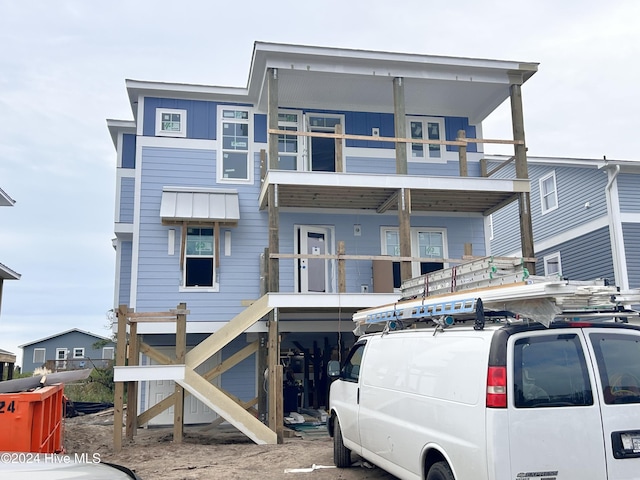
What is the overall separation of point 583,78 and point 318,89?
10.4 meters

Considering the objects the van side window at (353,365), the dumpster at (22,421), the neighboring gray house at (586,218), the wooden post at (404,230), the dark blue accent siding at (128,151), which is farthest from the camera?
the neighboring gray house at (586,218)

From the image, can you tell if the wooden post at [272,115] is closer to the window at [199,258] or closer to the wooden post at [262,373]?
the window at [199,258]

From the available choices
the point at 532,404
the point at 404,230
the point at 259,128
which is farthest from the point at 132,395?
the point at 532,404

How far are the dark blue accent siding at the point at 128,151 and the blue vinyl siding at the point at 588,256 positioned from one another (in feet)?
45.9

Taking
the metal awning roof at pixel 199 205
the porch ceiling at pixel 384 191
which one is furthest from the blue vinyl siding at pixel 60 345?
the porch ceiling at pixel 384 191

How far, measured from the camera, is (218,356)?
1552cm

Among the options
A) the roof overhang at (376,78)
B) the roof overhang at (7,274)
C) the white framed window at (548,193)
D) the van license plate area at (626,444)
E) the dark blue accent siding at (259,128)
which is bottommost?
the van license plate area at (626,444)

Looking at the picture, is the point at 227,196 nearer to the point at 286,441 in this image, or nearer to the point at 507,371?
the point at 286,441

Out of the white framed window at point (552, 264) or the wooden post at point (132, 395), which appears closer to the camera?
the wooden post at point (132, 395)

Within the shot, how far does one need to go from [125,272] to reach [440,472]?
13.0 metres

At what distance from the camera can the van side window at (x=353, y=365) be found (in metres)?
7.99

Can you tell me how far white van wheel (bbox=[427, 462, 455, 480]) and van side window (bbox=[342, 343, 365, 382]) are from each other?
2.52m

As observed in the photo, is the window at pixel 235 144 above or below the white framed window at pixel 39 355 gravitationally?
above

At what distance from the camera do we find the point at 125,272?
53.8 ft
